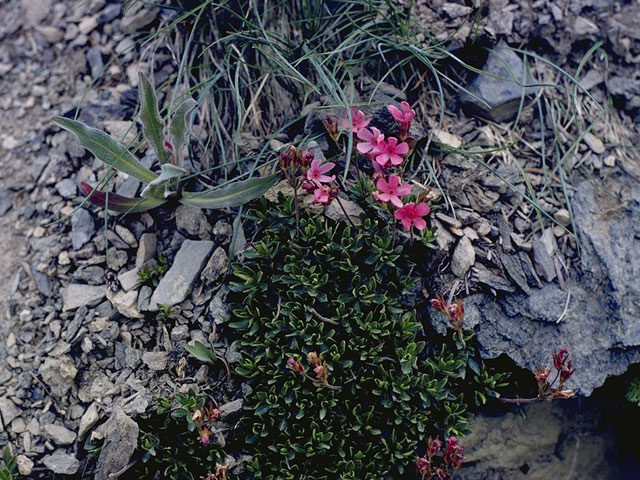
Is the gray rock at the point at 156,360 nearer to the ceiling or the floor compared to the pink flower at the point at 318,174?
nearer to the floor

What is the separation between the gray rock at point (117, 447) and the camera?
2.76 m

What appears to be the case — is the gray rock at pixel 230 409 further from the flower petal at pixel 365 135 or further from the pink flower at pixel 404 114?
the pink flower at pixel 404 114

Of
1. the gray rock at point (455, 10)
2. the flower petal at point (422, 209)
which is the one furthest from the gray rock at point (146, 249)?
the gray rock at point (455, 10)

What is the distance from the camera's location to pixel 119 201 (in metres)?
3.31

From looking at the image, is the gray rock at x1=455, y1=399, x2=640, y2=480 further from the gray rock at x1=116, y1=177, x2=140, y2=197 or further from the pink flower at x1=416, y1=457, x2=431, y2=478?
the gray rock at x1=116, y1=177, x2=140, y2=197

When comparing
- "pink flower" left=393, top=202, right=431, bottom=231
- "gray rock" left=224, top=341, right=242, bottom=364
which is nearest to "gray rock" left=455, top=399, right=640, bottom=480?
"pink flower" left=393, top=202, right=431, bottom=231

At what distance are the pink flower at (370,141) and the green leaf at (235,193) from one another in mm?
430

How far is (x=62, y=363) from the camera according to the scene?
3041 mm

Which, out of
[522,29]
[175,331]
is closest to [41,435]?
[175,331]

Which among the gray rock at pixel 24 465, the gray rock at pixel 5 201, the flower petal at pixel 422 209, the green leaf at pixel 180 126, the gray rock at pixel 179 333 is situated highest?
the green leaf at pixel 180 126

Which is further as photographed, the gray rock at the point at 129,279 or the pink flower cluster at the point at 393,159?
the gray rock at the point at 129,279

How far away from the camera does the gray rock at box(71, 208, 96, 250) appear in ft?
11.2

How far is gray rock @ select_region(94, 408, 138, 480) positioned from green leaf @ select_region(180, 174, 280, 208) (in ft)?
3.60

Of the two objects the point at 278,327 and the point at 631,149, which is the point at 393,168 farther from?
the point at 631,149
